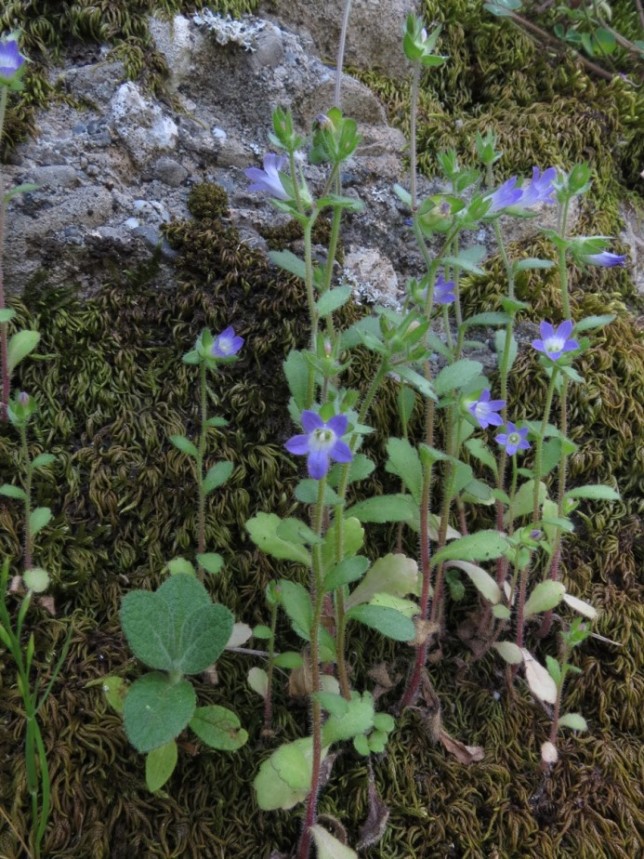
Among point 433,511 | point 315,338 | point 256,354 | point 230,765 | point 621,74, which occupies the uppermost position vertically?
point 621,74

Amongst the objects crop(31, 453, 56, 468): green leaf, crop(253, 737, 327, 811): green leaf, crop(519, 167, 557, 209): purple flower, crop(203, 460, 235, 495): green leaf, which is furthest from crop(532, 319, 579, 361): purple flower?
crop(31, 453, 56, 468): green leaf

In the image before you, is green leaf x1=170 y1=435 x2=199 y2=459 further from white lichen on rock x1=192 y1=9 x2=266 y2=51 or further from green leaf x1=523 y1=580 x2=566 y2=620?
white lichen on rock x1=192 y1=9 x2=266 y2=51

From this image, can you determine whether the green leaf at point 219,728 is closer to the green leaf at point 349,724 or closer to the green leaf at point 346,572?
the green leaf at point 349,724

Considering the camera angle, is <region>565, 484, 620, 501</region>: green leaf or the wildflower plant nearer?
the wildflower plant

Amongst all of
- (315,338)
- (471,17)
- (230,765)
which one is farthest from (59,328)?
(471,17)

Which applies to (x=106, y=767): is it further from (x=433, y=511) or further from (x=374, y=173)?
(x=374, y=173)

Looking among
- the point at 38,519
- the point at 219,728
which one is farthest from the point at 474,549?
the point at 38,519

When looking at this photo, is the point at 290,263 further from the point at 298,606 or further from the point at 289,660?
the point at 289,660
